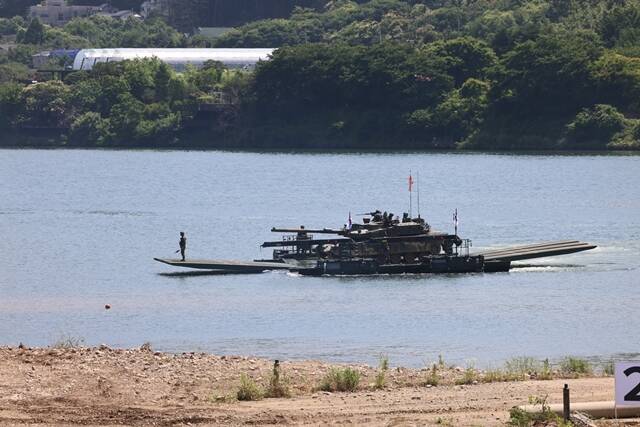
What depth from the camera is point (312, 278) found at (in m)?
77.2

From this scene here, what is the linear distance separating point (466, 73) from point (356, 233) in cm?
10751

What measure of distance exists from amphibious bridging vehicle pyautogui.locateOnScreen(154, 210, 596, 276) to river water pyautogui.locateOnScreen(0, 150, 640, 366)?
85 centimetres

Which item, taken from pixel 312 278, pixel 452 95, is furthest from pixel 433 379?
pixel 452 95

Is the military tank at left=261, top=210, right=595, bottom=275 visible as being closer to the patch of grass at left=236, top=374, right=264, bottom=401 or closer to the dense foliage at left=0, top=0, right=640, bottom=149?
the patch of grass at left=236, top=374, right=264, bottom=401

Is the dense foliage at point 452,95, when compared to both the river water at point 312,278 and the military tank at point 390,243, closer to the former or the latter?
the river water at point 312,278

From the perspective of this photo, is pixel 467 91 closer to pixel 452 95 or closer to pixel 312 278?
pixel 452 95

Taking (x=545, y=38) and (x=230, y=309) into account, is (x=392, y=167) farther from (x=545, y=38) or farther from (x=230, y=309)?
(x=230, y=309)

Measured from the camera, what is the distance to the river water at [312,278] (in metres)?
59.2

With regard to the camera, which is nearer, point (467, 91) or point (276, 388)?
point (276, 388)

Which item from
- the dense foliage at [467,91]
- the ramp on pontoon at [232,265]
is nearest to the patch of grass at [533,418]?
the ramp on pontoon at [232,265]

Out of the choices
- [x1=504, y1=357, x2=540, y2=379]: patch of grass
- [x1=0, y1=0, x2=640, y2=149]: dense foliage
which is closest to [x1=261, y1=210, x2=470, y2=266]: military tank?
[x1=504, y1=357, x2=540, y2=379]: patch of grass

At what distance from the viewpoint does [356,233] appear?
78750 mm

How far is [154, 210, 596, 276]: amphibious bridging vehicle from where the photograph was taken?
3054 inches

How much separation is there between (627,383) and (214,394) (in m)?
10.3
